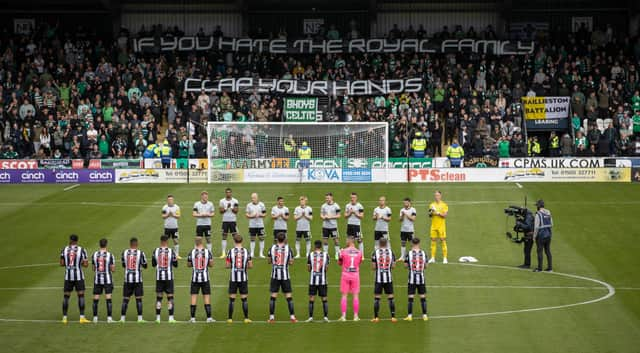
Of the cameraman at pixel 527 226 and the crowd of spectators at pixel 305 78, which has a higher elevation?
the crowd of spectators at pixel 305 78

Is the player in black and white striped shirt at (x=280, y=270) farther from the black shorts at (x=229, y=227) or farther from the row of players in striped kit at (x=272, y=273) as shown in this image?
the black shorts at (x=229, y=227)

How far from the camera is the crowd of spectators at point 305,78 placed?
45188mm

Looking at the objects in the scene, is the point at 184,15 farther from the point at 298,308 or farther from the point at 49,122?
the point at 298,308

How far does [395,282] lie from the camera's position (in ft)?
83.5

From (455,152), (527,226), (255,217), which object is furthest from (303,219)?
(455,152)

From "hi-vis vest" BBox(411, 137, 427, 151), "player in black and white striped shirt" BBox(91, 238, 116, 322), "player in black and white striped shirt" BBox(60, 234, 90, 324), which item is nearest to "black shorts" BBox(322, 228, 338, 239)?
"player in black and white striped shirt" BBox(91, 238, 116, 322)

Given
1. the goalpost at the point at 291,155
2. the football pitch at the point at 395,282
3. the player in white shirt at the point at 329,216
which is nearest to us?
the football pitch at the point at 395,282

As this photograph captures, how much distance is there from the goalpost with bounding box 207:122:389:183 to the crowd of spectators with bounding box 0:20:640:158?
5.70ft

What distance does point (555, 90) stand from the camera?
4878cm

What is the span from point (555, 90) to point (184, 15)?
2209cm

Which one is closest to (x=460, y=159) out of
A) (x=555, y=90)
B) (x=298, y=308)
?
(x=555, y=90)

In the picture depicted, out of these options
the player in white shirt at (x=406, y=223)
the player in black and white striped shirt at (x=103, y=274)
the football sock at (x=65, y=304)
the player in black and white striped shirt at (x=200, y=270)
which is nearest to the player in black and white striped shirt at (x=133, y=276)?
the player in black and white striped shirt at (x=103, y=274)

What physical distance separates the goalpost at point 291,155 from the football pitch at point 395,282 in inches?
76.0

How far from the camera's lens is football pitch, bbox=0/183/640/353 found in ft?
64.4
